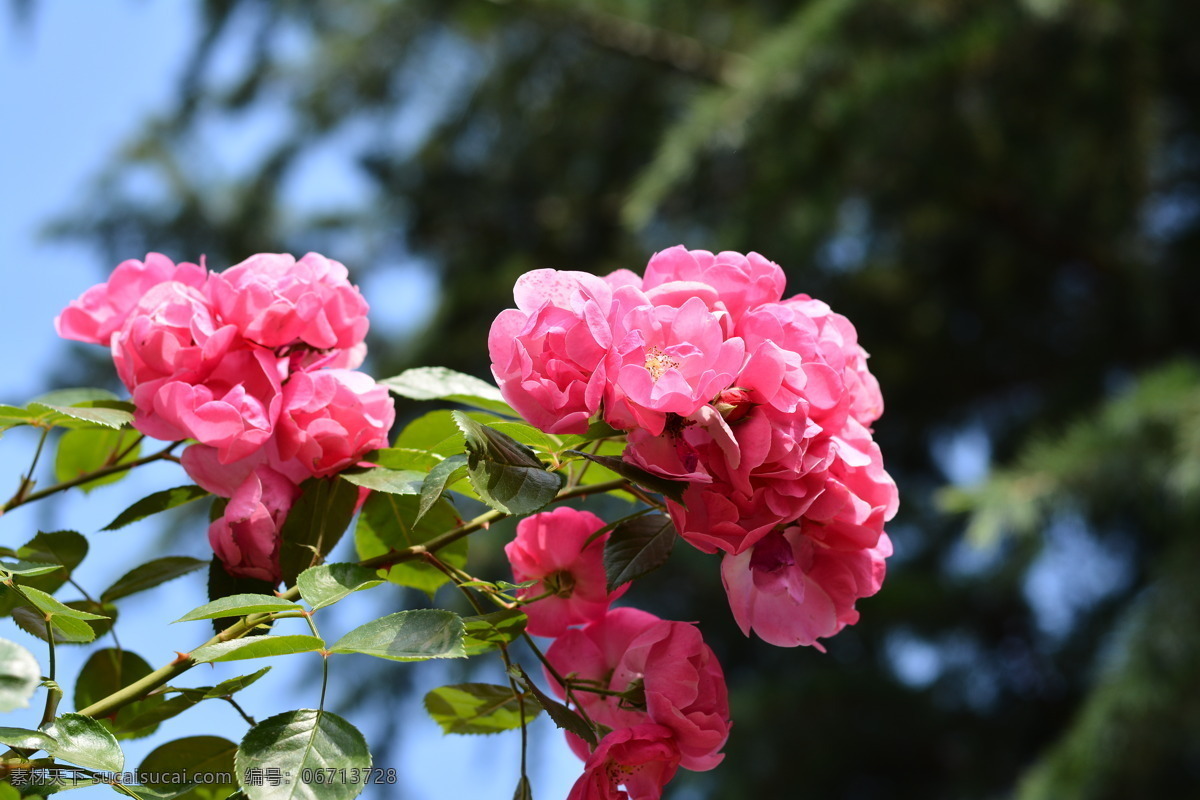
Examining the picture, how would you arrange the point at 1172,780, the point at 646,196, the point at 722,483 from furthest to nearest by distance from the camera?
the point at 1172,780, the point at 646,196, the point at 722,483

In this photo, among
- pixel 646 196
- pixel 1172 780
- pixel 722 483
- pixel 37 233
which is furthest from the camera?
pixel 37 233

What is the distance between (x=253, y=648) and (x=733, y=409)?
0.13m

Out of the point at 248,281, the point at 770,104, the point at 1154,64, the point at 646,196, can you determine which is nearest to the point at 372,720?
the point at 646,196

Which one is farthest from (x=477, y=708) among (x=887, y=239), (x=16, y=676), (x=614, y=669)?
(x=887, y=239)

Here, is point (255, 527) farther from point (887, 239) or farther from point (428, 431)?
point (887, 239)

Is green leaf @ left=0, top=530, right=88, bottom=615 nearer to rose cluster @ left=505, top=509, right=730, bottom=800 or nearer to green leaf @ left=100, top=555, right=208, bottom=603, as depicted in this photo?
green leaf @ left=100, top=555, right=208, bottom=603

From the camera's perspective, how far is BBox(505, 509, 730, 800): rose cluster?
28cm

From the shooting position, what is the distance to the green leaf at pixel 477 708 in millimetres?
326

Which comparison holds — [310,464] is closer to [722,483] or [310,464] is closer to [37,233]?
[722,483]

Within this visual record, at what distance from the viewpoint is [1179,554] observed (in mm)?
1391

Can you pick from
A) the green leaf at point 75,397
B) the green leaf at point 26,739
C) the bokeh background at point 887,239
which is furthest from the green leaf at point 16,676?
the bokeh background at point 887,239

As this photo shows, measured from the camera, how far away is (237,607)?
0.24 metres

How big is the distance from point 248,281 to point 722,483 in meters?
0.16

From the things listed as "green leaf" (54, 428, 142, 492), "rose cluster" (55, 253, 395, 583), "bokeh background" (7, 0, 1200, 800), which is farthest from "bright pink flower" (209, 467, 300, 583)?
"bokeh background" (7, 0, 1200, 800)
